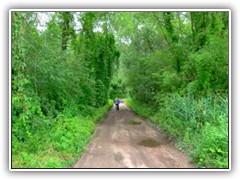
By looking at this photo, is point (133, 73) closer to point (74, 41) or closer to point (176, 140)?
point (74, 41)

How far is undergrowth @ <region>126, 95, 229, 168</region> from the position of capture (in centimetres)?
479

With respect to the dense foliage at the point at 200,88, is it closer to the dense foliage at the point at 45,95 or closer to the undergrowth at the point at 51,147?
the undergrowth at the point at 51,147

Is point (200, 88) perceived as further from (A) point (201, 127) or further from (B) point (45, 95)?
(B) point (45, 95)

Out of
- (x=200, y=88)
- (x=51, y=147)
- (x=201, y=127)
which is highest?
(x=200, y=88)

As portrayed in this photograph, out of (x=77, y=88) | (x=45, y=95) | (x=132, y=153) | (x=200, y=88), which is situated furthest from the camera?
(x=77, y=88)

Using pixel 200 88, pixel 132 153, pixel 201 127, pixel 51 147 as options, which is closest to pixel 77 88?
pixel 51 147

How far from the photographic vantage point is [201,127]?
6602 millimetres

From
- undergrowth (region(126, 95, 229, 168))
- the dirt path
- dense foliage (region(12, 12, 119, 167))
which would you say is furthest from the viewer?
the dirt path

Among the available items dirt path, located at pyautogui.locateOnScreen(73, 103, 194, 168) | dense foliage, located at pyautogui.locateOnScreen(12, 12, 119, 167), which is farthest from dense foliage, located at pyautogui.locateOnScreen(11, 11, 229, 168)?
dirt path, located at pyautogui.locateOnScreen(73, 103, 194, 168)

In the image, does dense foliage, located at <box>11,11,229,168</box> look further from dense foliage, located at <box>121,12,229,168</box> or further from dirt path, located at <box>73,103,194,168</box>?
dirt path, located at <box>73,103,194,168</box>

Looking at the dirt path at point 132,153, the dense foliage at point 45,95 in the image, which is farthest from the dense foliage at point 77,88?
the dirt path at point 132,153

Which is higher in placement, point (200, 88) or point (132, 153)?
point (200, 88)

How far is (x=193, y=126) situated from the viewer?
6.87 metres
